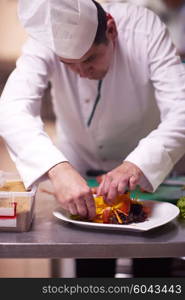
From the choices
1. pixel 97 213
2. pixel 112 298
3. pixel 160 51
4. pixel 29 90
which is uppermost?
pixel 160 51

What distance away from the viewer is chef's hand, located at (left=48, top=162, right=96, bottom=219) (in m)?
1.08

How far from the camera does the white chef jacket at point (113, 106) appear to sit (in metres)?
1.25

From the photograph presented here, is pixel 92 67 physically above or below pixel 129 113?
above

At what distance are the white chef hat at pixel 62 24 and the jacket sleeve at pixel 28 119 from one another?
167mm

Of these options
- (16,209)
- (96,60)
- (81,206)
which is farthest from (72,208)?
(96,60)

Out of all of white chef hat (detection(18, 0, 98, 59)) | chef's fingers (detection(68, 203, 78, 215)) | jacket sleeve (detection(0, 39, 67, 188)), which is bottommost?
chef's fingers (detection(68, 203, 78, 215))

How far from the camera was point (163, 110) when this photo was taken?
144 centimetres

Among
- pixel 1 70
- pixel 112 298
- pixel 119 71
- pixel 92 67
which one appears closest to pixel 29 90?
pixel 92 67

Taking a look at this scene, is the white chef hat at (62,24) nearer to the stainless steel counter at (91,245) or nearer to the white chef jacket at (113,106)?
the white chef jacket at (113,106)

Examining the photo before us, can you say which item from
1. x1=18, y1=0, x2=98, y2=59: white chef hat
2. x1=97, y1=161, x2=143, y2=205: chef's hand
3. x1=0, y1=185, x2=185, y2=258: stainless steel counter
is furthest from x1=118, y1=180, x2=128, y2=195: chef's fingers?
x1=18, y1=0, x2=98, y2=59: white chef hat

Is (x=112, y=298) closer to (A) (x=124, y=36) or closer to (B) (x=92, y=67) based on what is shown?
(B) (x=92, y=67)

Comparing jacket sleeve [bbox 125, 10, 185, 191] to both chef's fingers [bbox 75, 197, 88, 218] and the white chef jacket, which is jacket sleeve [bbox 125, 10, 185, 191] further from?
chef's fingers [bbox 75, 197, 88, 218]

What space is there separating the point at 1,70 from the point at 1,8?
306mm

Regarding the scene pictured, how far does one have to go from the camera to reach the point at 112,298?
1029 mm
